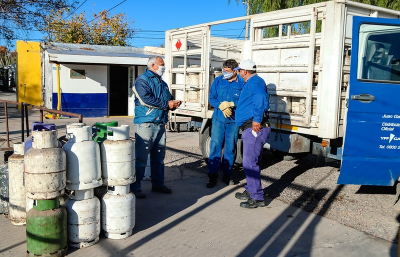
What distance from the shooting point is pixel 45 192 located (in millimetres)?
3607

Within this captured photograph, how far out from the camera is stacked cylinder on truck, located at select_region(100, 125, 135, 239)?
4043 millimetres

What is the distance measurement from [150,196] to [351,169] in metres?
2.81

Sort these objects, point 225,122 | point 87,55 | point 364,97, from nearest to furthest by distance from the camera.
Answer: point 364,97, point 225,122, point 87,55

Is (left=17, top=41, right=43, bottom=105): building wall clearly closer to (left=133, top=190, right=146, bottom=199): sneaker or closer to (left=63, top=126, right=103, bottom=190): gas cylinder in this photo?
(left=133, top=190, right=146, bottom=199): sneaker

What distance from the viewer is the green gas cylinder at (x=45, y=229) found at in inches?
142

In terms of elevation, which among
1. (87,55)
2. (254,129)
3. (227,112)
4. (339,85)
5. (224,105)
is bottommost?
(254,129)

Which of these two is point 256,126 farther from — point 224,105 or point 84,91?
point 84,91

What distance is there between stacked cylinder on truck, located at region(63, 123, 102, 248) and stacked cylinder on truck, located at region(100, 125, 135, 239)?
11 centimetres

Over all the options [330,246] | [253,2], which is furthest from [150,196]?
[253,2]

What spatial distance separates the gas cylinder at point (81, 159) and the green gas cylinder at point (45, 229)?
27 centimetres

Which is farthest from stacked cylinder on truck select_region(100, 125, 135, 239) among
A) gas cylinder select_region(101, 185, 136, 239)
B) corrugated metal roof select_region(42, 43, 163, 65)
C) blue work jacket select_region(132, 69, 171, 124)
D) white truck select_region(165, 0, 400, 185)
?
corrugated metal roof select_region(42, 43, 163, 65)

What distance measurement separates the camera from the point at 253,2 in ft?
52.7

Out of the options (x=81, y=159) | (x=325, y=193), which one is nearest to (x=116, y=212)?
(x=81, y=159)

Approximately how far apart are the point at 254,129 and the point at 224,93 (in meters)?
1.33
